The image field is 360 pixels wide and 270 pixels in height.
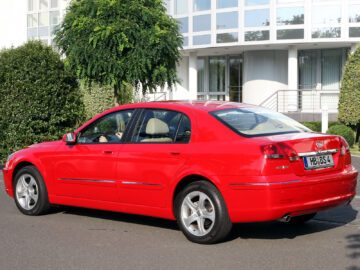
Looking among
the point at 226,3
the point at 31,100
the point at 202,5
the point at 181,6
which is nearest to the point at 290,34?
the point at 226,3

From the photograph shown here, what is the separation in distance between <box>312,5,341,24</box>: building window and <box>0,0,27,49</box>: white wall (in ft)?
99.5

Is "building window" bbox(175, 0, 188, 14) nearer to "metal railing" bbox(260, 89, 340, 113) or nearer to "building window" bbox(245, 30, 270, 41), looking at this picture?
"building window" bbox(245, 30, 270, 41)

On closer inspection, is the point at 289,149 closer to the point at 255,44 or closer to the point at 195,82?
the point at 255,44

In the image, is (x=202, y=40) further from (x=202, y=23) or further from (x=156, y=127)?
(x=156, y=127)

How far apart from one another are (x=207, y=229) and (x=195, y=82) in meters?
29.2

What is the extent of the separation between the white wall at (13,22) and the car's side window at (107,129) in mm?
47465

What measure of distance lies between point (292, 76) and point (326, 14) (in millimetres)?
3701

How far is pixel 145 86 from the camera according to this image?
20469 mm

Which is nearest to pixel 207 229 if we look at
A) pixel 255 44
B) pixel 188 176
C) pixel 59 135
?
pixel 188 176

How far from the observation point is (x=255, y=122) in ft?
22.7

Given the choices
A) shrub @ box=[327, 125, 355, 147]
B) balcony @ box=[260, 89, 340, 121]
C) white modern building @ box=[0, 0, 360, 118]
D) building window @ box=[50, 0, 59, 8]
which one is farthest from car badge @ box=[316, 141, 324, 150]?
building window @ box=[50, 0, 59, 8]

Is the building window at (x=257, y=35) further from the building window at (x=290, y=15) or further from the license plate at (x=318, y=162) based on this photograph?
the license plate at (x=318, y=162)

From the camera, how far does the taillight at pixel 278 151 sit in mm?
6164

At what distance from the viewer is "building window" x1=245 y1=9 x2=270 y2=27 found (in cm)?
3119
